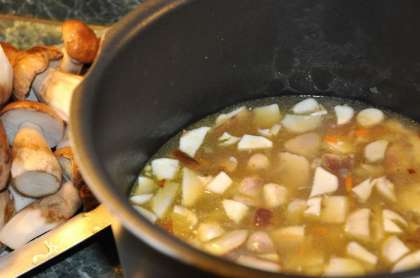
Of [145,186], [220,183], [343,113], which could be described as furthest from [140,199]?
[343,113]

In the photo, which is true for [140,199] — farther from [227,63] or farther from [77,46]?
[77,46]

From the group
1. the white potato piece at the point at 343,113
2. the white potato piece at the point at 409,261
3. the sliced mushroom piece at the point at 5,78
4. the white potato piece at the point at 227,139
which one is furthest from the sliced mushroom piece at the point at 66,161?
the white potato piece at the point at 409,261

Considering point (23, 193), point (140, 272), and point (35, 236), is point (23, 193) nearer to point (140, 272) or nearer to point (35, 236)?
point (35, 236)

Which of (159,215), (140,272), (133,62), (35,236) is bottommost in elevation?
(35,236)

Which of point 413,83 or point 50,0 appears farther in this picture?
point 50,0

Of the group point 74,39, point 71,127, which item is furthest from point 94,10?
point 71,127

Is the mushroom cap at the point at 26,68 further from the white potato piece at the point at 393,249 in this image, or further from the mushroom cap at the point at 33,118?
the white potato piece at the point at 393,249
